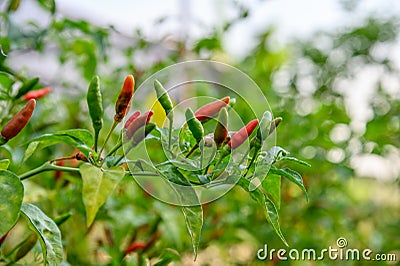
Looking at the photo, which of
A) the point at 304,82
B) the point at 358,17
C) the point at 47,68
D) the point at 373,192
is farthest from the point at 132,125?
the point at 47,68

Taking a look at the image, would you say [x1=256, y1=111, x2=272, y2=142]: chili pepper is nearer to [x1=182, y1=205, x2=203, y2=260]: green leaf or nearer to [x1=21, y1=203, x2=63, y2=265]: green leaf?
[x1=182, y1=205, x2=203, y2=260]: green leaf

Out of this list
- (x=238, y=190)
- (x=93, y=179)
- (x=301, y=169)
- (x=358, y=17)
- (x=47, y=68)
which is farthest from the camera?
(x=47, y=68)

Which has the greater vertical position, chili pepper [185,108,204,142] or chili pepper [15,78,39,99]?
chili pepper [15,78,39,99]

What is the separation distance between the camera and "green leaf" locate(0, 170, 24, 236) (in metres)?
0.38

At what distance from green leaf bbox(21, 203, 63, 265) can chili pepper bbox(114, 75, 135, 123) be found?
100 millimetres

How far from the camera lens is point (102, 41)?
907 millimetres

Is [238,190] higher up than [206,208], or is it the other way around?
[238,190]

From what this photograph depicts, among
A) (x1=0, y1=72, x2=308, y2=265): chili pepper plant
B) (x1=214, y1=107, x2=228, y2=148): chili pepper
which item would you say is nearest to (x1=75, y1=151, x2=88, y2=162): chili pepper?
(x1=0, y1=72, x2=308, y2=265): chili pepper plant

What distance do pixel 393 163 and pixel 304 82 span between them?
350 millimetres

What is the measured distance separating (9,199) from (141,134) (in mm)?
105

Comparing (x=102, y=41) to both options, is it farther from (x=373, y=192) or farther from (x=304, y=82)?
(x=373, y=192)

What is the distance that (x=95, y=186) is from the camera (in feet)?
1.28

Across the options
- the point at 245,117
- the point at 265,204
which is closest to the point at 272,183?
the point at 265,204

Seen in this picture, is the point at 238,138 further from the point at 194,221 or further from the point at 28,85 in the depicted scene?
the point at 28,85
